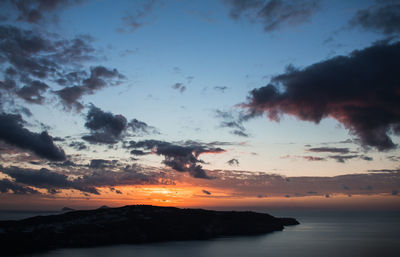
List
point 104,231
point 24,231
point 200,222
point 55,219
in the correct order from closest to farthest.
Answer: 1. point 24,231
2. point 104,231
3. point 55,219
4. point 200,222

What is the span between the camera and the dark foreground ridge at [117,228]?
121 metres

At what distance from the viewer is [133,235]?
473ft

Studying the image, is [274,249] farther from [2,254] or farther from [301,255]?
[2,254]

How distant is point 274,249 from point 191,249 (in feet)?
100

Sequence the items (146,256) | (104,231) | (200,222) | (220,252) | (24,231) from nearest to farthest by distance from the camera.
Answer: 1. (146,256)
2. (220,252)
3. (24,231)
4. (104,231)
5. (200,222)

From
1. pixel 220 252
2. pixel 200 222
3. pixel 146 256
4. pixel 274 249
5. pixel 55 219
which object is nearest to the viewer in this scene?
pixel 146 256

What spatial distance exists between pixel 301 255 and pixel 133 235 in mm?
76892

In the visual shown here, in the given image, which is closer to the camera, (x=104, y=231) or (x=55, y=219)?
(x=104, y=231)

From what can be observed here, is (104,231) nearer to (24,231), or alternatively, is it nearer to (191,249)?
(24,231)

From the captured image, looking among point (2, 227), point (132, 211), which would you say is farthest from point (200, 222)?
point (2, 227)

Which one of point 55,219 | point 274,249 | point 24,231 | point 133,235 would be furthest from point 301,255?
point 55,219

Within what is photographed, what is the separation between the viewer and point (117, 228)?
145 m

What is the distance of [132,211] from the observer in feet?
587

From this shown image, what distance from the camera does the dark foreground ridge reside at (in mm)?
120863
